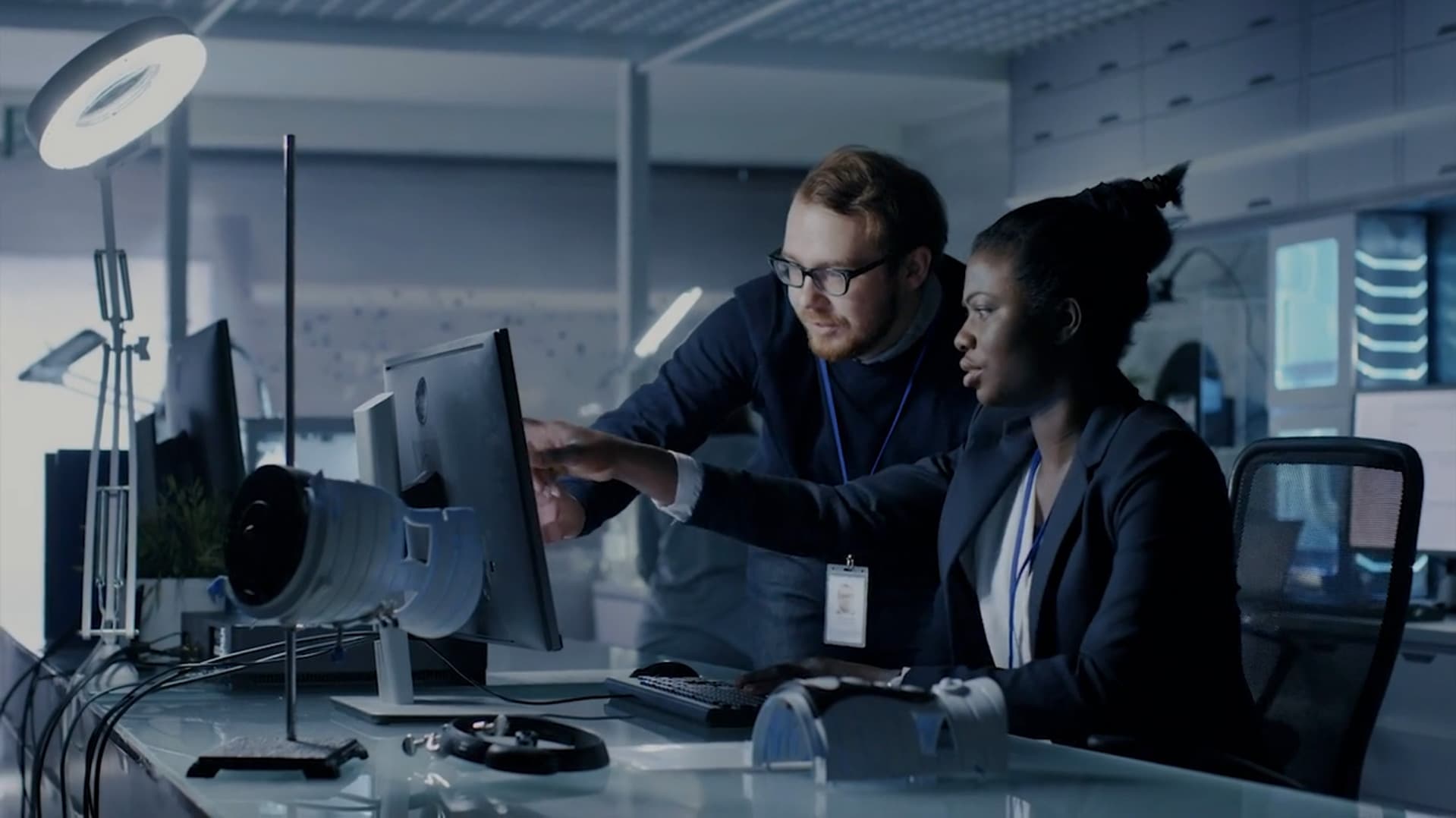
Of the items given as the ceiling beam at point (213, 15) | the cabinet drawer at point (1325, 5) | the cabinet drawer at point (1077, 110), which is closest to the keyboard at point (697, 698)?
the cabinet drawer at point (1325, 5)

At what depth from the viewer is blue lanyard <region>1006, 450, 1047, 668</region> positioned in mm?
2039

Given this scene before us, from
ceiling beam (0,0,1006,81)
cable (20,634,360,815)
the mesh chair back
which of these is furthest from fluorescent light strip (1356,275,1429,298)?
cable (20,634,360,815)

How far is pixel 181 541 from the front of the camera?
2.75 metres

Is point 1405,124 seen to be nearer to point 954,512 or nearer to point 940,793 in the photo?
point 954,512

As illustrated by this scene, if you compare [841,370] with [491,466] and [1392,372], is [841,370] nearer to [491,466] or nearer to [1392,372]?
[491,466]

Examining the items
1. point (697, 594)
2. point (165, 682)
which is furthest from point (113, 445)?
point (697, 594)

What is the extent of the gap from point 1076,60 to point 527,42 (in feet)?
7.68

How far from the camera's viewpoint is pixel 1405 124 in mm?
5691

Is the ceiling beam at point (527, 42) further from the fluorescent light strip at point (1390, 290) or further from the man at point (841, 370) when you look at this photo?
the man at point (841, 370)

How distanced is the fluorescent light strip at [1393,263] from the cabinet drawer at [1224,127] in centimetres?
57

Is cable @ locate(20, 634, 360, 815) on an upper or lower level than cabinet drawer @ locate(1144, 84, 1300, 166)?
lower

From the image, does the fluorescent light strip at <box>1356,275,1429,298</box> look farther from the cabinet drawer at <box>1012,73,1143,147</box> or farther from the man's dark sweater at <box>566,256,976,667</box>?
the man's dark sweater at <box>566,256,976,667</box>

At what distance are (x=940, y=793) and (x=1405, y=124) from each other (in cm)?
492

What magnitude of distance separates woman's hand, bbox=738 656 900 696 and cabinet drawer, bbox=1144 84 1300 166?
192 inches
